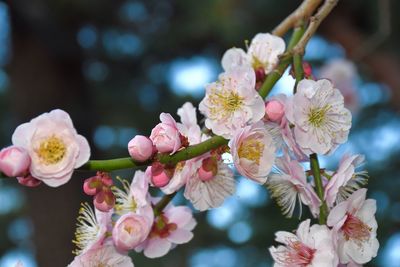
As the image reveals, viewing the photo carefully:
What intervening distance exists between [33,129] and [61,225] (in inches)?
78.4

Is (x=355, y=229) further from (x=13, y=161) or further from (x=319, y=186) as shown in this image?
(x=13, y=161)

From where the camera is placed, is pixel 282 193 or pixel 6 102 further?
pixel 6 102

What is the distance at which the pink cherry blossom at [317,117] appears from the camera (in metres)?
0.76

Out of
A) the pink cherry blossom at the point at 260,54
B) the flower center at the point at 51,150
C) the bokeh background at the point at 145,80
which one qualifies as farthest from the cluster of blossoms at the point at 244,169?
the bokeh background at the point at 145,80

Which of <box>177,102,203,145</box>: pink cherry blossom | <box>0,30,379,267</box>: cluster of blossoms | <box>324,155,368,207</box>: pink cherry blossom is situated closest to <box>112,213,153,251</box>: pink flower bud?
<box>0,30,379,267</box>: cluster of blossoms

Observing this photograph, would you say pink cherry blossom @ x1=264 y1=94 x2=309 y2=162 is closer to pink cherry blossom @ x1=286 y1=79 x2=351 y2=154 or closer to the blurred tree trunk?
pink cherry blossom @ x1=286 y1=79 x2=351 y2=154

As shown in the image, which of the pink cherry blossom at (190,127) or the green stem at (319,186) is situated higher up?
the pink cherry blossom at (190,127)

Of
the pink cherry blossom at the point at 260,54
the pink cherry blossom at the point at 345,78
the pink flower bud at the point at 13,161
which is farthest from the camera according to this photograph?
the pink cherry blossom at the point at 345,78

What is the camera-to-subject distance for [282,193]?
0.83 m

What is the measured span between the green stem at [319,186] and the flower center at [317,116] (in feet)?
0.11

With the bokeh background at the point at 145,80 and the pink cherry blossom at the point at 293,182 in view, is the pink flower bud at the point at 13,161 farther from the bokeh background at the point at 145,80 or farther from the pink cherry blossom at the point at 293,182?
the bokeh background at the point at 145,80

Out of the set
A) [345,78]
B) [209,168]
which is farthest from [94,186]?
[345,78]

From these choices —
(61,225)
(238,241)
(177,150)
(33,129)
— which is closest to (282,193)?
(177,150)

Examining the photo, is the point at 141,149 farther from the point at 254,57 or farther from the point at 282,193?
the point at 254,57
